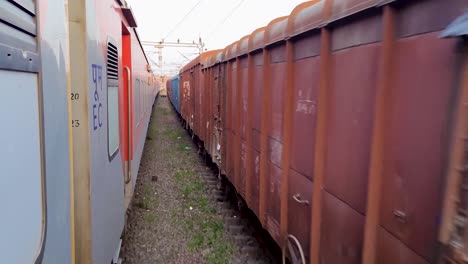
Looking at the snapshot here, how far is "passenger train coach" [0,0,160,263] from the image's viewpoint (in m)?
1.19

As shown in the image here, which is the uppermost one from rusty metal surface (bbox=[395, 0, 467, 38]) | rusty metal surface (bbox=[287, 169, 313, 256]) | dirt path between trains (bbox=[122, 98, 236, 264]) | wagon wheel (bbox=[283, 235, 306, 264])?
rusty metal surface (bbox=[395, 0, 467, 38])

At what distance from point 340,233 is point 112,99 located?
2.30 metres

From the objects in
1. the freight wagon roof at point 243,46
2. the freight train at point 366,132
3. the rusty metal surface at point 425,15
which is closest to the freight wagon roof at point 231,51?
the freight wagon roof at point 243,46

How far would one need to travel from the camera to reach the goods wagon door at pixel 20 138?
115 cm

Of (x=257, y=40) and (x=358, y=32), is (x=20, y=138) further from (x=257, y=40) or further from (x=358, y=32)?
(x=257, y=40)

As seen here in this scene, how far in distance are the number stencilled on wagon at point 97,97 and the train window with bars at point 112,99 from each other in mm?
415

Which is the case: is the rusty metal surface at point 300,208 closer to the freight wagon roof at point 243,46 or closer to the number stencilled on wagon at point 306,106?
the number stencilled on wagon at point 306,106

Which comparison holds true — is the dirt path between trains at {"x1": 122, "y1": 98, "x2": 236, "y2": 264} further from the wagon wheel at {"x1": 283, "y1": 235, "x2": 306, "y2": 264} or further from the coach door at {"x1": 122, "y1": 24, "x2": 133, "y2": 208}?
the wagon wheel at {"x1": 283, "y1": 235, "x2": 306, "y2": 264}

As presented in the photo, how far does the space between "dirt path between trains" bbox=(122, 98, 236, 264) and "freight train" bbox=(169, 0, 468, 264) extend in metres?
1.40

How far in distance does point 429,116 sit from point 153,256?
4245mm

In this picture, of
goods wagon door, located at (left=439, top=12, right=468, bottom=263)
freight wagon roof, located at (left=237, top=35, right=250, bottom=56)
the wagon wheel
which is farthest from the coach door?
goods wagon door, located at (left=439, top=12, right=468, bottom=263)

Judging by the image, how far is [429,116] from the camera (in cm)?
171

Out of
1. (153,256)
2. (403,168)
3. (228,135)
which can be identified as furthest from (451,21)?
(228,135)

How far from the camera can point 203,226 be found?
20.0ft
